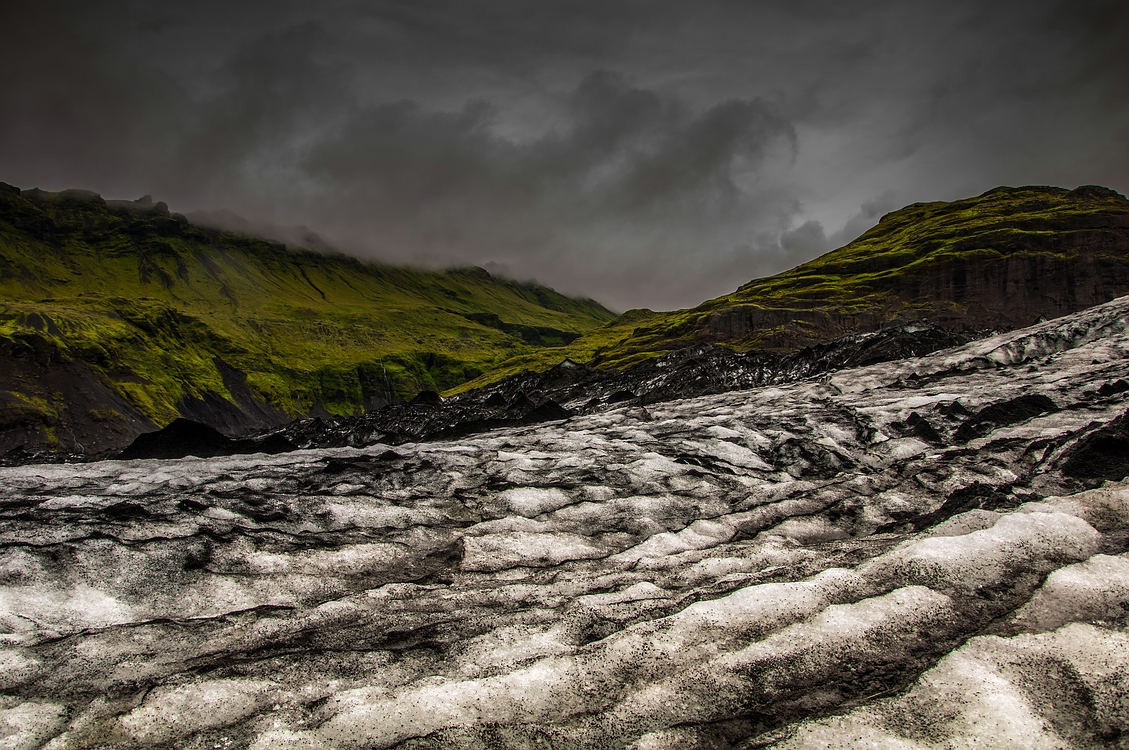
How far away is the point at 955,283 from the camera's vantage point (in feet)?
301

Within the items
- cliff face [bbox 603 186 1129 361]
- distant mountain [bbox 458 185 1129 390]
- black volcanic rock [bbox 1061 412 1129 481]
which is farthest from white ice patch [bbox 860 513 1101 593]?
cliff face [bbox 603 186 1129 361]

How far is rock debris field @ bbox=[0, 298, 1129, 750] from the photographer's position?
522cm

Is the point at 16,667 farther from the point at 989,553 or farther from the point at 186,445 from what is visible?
the point at 186,445

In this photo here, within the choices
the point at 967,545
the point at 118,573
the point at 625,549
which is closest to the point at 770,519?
the point at 625,549

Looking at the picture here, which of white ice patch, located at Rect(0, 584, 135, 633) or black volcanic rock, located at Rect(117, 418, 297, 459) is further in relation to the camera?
black volcanic rock, located at Rect(117, 418, 297, 459)

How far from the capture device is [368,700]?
5625 millimetres

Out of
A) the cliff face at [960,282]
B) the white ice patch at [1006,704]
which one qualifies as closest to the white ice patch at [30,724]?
the white ice patch at [1006,704]

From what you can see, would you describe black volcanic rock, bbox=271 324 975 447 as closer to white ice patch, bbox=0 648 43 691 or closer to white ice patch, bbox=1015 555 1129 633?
white ice patch, bbox=0 648 43 691

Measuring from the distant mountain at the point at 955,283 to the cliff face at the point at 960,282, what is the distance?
0.15m

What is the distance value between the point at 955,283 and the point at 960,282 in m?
0.72

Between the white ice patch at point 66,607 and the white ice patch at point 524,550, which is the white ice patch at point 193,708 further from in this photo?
the white ice patch at point 524,550

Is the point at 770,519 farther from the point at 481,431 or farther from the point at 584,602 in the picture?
the point at 481,431

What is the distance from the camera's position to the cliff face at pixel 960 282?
84.5 metres

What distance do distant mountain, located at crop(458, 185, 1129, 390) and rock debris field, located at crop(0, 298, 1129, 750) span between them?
2982 inches
